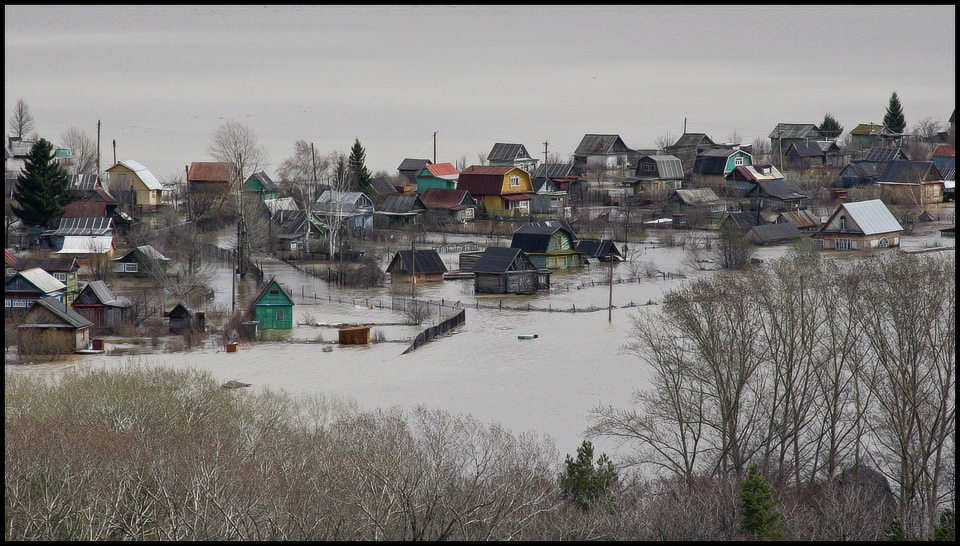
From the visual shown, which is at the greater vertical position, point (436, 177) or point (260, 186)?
point (436, 177)

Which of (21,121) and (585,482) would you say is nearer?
(585,482)

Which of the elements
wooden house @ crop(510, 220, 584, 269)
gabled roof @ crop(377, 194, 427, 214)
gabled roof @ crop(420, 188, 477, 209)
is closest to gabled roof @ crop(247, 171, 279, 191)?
gabled roof @ crop(377, 194, 427, 214)

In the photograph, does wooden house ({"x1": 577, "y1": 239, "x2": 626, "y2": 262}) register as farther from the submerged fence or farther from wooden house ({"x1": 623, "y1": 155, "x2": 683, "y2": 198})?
wooden house ({"x1": 623, "y1": 155, "x2": 683, "y2": 198})

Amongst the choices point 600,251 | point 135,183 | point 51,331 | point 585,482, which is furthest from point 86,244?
point 585,482

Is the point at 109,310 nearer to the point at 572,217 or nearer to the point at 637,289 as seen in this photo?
the point at 637,289

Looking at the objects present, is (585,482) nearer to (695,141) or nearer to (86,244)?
(86,244)
